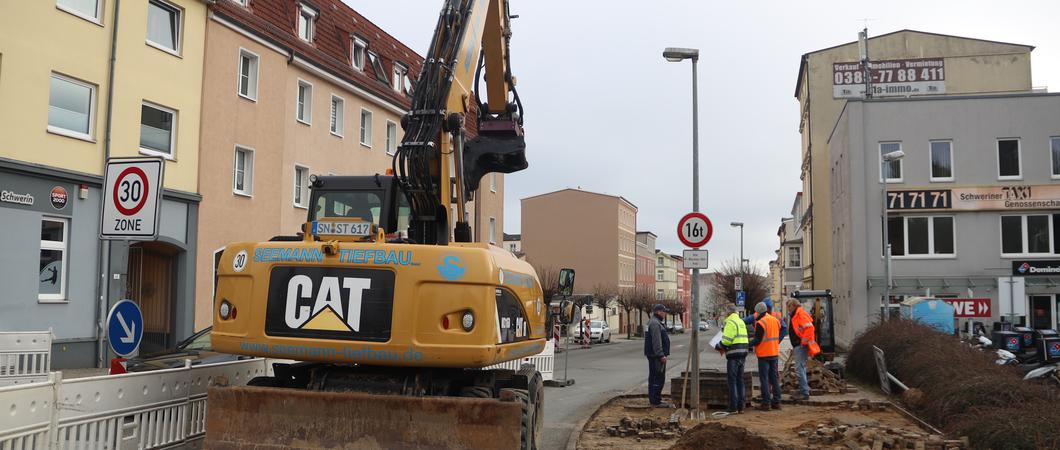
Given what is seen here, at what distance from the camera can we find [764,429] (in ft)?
37.4

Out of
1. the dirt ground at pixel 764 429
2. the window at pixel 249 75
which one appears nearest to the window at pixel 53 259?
→ the window at pixel 249 75

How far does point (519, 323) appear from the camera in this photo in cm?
742

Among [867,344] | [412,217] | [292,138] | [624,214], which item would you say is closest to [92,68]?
[292,138]

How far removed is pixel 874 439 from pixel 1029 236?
2673cm

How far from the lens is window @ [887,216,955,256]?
106 feet

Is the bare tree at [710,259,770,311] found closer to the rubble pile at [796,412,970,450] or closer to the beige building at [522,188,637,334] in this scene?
the beige building at [522,188,637,334]

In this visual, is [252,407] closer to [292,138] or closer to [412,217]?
[412,217]

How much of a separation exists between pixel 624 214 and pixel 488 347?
86.9 m

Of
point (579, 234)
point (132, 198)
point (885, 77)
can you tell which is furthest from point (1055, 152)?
point (579, 234)

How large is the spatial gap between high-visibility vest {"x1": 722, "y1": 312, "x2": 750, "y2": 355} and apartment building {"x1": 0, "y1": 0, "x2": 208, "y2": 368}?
10775mm

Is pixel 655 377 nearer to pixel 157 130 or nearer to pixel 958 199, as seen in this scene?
pixel 157 130

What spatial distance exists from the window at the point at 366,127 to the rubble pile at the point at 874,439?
75.4 ft

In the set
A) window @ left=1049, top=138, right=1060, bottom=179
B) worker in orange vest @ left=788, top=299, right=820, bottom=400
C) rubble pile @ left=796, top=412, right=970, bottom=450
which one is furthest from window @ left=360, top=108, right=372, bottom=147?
window @ left=1049, top=138, right=1060, bottom=179

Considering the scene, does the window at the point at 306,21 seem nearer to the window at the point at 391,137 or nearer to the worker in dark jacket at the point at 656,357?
the window at the point at 391,137
